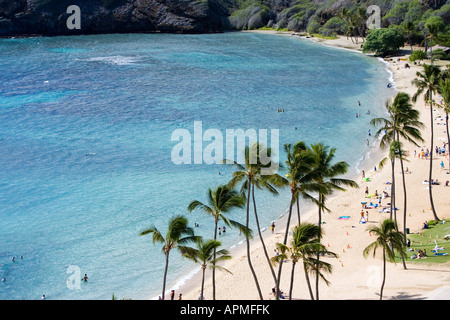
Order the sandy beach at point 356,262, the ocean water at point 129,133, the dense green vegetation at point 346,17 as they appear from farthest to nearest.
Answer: the dense green vegetation at point 346,17, the ocean water at point 129,133, the sandy beach at point 356,262

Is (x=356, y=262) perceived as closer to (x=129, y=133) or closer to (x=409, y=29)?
(x=129, y=133)

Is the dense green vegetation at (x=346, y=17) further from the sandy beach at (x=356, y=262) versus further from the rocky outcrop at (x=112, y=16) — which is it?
the sandy beach at (x=356, y=262)

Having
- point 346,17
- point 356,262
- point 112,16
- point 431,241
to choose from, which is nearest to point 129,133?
point 356,262

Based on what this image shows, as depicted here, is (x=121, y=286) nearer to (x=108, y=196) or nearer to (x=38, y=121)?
(x=108, y=196)

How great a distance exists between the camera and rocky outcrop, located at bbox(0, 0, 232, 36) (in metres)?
188

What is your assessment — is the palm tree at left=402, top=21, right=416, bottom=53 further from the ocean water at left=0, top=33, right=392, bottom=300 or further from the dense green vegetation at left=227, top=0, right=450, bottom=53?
the ocean water at left=0, top=33, right=392, bottom=300

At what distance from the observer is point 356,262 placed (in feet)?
140

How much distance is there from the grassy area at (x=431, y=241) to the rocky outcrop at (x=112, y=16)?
6142 inches

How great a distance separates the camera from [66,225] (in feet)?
169

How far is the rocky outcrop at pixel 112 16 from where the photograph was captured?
617 ft

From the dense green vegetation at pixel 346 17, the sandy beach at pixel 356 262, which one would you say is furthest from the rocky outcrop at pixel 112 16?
the sandy beach at pixel 356 262

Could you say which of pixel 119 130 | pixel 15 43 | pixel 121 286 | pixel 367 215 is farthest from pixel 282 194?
pixel 15 43

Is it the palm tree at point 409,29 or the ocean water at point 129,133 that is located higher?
the palm tree at point 409,29
